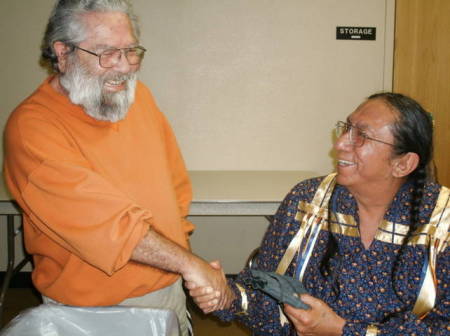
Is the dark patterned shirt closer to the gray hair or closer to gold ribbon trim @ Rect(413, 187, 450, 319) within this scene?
gold ribbon trim @ Rect(413, 187, 450, 319)

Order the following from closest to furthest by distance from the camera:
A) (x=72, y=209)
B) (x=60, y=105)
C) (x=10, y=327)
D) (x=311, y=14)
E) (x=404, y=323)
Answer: (x=10, y=327), (x=72, y=209), (x=404, y=323), (x=60, y=105), (x=311, y=14)

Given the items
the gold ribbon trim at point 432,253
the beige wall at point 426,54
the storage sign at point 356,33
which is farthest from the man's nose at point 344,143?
the beige wall at point 426,54

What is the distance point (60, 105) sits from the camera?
55.0 inches

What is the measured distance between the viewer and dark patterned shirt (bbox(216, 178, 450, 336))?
4.34ft

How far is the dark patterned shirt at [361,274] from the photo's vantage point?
132cm

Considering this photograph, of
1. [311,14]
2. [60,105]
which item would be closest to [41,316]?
[60,105]

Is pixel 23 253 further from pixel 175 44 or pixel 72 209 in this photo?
pixel 72 209

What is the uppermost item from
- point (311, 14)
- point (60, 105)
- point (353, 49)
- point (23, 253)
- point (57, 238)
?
point (311, 14)

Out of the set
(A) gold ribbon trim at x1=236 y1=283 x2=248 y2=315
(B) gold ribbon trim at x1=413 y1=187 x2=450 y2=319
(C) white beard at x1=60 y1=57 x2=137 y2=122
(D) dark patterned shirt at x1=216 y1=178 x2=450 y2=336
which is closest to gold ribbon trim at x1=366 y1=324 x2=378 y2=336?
(D) dark patterned shirt at x1=216 y1=178 x2=450 y2=336

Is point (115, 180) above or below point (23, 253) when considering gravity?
above

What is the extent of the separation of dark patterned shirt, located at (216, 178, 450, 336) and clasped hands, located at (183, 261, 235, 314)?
0.11 meters

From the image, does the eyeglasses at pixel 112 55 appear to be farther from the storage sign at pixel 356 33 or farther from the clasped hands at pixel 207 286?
the storage sign at pixel 356 33

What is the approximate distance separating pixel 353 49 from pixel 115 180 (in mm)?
2648

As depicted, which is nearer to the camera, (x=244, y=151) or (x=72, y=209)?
(x=72, y=209)
